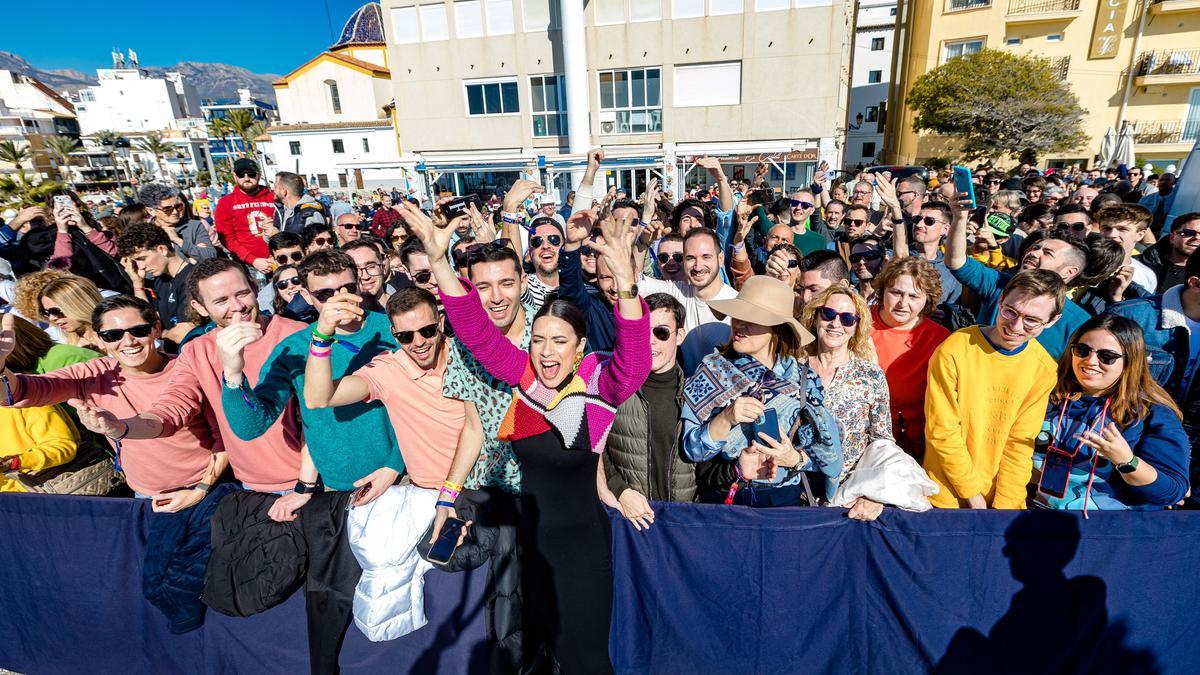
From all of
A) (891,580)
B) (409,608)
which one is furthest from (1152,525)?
(409,608)

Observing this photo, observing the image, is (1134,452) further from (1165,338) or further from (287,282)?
(287,282)

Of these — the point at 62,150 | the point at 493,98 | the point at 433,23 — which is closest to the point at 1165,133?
the point at 493,98

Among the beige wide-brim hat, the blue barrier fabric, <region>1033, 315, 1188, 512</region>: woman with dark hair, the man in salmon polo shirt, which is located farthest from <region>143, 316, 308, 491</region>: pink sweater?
<region>1033, 315, 1188, 512</region>: woman with dark hair

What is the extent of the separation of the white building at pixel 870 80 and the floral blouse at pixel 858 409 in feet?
138

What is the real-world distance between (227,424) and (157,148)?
77784mm

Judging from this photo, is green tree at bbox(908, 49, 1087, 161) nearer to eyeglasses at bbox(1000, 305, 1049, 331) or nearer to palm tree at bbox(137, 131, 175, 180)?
eyeglasses at bbox(1000, 305, 1049, 331)

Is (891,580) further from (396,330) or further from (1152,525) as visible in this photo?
(396,330)

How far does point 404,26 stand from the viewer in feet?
80.0

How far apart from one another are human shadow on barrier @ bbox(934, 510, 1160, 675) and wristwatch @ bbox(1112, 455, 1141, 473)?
345 mm

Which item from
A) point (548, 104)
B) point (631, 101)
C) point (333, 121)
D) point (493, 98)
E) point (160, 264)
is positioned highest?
point (333, 121)

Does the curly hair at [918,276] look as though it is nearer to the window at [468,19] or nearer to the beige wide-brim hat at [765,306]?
the beige wide-brim hat at [765,306]

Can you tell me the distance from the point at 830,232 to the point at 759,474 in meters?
5.37

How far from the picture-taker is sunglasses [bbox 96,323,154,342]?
281 centimetres

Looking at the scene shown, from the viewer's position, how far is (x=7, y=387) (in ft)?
8.48
